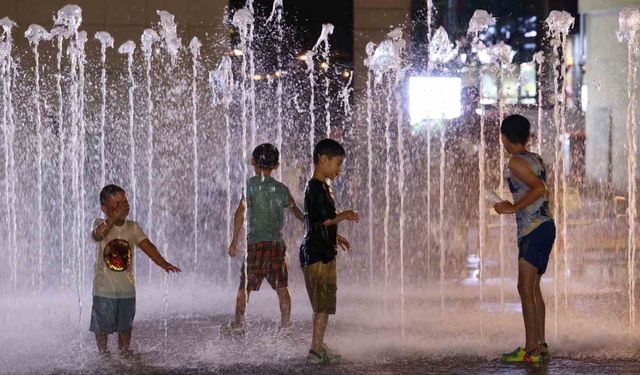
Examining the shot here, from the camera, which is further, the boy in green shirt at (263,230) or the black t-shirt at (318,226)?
the boy in green shirt at (263,230)

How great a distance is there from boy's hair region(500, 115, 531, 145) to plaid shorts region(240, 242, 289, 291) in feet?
6.09

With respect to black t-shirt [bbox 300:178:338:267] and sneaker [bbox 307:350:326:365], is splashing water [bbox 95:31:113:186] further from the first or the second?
sneaker [bbox 307:350:326:365]

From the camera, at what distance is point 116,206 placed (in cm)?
614

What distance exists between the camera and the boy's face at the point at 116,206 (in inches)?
241

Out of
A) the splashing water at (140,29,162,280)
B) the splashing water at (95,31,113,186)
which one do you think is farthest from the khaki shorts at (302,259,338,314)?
the splashing water at (95,31,113,186)

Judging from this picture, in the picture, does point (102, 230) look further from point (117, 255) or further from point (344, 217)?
point (344, 217)

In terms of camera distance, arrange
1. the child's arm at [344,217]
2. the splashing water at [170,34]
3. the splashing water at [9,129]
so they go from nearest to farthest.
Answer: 1. the child's arm at [344,217]
2. the splashing water at [9,129]
3. the splashing water at [170,34]

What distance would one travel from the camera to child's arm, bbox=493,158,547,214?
19.6ft

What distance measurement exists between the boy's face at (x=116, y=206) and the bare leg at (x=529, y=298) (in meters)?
2.26

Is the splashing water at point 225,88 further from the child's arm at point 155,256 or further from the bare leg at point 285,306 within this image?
the child's arm at point 155,256

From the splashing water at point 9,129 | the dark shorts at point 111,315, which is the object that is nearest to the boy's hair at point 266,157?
the dark shorts at point 111,315

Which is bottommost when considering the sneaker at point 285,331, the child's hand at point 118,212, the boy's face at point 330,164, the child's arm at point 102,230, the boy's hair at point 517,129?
the sneaker at point 285,331

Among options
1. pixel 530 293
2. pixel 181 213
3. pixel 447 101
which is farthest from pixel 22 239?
pixel 447 101

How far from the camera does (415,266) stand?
1167 cm
